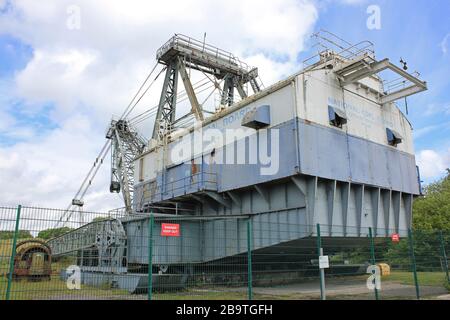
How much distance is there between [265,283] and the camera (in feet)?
67.6

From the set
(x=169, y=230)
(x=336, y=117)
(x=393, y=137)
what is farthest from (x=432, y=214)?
(x=169, y=230)

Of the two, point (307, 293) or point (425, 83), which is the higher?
point (425, 83)

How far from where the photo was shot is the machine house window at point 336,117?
18141 mm

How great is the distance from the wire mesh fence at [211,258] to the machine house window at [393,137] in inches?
185

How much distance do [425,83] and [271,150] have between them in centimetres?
906

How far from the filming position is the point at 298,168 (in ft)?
53.1

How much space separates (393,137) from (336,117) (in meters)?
4.72

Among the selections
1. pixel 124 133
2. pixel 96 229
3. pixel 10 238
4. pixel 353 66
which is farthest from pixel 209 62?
pixel 10 238

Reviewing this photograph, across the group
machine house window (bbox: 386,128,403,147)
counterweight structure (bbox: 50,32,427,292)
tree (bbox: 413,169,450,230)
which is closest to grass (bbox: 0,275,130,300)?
counterweight structure (bbox: 50,32,427,292)

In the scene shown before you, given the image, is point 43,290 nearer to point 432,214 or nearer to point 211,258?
A: point 211,258

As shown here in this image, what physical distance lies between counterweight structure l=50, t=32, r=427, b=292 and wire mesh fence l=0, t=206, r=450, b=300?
0.12 m

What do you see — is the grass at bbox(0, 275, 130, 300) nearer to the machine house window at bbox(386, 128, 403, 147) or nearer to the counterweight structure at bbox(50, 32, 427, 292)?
the counterweight structure at bbox(50, 32, 427, 292)

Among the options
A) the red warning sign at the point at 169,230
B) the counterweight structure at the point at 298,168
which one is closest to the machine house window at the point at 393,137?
the counterweight structure at the point at 298,168
